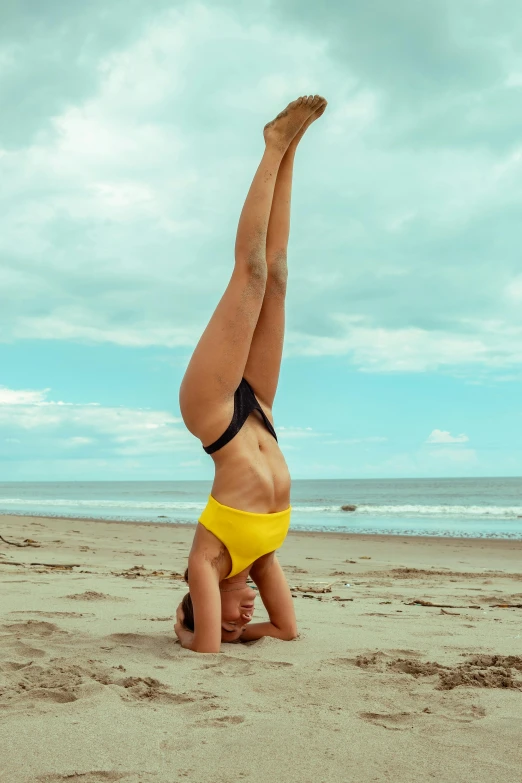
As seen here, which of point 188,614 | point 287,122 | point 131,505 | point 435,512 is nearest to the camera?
point 188,614

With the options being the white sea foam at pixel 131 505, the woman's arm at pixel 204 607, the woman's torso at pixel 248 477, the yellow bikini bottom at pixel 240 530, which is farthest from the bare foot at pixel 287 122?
the white sea foam at pixel 131 505

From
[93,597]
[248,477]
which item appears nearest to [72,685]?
[248,477]

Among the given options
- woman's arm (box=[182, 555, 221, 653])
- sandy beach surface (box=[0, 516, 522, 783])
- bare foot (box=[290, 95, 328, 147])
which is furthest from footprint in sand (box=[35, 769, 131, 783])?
bare foot (box=[290, 95, 328, 147])

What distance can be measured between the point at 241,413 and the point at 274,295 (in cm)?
79

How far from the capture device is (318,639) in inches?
156

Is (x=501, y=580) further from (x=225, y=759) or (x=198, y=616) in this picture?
(x=225, y=759)

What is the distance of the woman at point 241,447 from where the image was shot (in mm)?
3693

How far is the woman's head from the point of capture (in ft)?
12.6

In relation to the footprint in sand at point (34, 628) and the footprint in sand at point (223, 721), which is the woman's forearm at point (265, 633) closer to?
the footprint in sand at point (34, 628)

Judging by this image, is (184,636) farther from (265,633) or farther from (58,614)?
(58,614)

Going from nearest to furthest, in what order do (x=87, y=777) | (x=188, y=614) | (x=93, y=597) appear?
(x=87, y=777) < (x=188, y=614) < (x=93, y=597)

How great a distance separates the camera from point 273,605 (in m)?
3.99

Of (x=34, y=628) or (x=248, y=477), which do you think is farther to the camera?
(x=34, y=628)

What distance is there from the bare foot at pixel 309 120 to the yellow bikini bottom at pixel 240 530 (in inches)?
88.1
